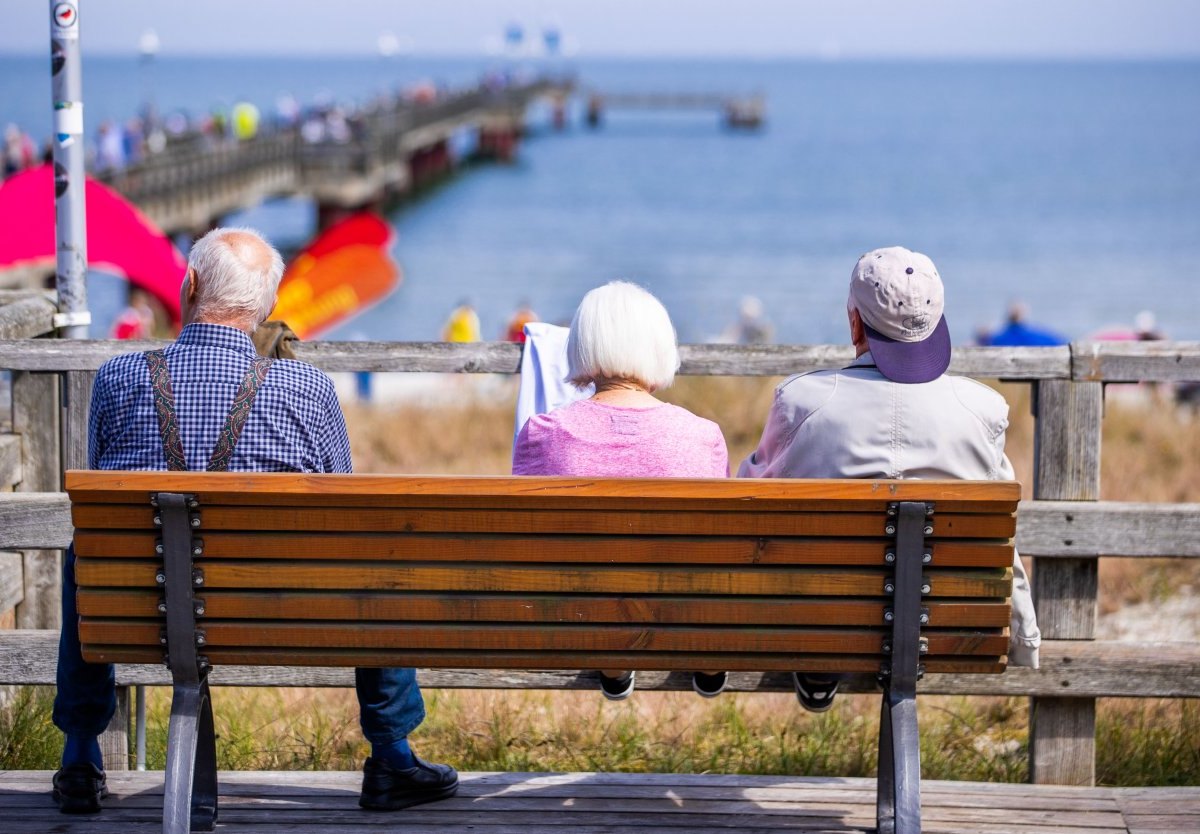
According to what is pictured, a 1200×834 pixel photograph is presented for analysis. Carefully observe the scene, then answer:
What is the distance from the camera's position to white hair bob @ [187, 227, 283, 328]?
3.20 meters

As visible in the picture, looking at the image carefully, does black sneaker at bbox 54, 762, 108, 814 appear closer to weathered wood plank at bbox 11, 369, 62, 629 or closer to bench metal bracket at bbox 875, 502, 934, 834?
weathered wood plank at bbox 11, 369, 62, 629

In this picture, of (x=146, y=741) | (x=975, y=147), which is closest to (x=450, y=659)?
(x=146, y=741)

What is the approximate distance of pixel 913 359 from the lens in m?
3.11

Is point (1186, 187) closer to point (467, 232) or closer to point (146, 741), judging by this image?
point (467, 232)

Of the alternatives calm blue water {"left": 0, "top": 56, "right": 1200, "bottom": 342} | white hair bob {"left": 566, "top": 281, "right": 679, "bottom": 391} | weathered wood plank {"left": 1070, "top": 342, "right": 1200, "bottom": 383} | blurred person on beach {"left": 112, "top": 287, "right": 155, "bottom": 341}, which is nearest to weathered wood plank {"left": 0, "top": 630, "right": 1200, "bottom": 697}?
weathered wood plank {"left": 1070, "top": 342, "right": 1200, "bottom": 383}

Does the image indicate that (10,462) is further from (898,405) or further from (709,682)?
(898,405)

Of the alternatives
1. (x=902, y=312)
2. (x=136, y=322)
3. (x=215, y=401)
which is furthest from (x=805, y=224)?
(x=215, y=401)

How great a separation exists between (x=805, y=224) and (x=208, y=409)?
5644 cm

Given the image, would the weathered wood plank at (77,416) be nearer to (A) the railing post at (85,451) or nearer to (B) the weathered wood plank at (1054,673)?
(A) the railing post at (85,451)

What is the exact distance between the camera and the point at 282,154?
45.0m

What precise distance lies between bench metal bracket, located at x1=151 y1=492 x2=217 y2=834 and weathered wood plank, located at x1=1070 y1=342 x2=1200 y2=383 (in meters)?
2.24

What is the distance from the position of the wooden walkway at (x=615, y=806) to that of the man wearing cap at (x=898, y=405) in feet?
2.62

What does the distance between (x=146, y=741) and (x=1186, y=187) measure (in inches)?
3031

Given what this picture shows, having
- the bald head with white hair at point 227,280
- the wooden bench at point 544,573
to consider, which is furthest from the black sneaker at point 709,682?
the bald head with white hair at point 227,280
